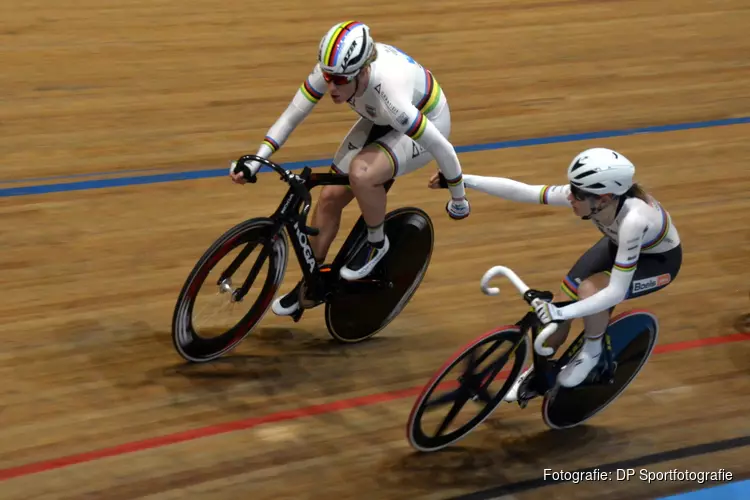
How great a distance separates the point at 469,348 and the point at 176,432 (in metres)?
1.11

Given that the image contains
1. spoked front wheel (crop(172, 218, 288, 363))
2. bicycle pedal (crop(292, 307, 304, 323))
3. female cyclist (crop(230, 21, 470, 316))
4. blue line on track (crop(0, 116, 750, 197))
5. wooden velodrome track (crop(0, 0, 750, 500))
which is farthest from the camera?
blue line on track (crop(0, 116, 750, 197))

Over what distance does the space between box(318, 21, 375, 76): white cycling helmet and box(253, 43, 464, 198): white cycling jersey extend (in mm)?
143

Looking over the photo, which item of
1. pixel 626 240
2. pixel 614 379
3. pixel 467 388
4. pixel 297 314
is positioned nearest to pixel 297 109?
pixel 297 314

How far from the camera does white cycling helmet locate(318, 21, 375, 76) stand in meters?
3.36

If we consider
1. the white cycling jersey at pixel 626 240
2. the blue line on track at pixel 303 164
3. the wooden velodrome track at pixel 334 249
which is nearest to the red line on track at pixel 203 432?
the wooden velodrome track at pixel 334 249

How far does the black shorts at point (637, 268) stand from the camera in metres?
3.43

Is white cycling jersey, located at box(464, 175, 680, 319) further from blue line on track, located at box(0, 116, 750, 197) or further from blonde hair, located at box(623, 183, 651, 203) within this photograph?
blue line on track, located at box(0, 116, 750, 197)

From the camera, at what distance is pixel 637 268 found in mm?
3439

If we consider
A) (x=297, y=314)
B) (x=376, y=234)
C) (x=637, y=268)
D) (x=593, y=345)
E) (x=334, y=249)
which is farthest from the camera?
(x=334, y=249)

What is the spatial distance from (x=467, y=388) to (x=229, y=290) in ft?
3.25

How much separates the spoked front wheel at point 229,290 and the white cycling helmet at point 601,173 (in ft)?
3.72

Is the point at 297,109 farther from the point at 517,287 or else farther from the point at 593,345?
the point at 593,345

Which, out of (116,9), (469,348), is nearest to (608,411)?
(469,348)

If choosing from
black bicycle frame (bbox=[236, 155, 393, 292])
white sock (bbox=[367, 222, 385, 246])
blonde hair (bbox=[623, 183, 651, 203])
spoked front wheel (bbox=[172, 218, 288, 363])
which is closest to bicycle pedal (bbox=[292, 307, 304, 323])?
spoked front wheel (bbox=[172, 218, 288, 363])
